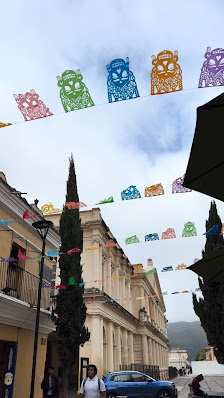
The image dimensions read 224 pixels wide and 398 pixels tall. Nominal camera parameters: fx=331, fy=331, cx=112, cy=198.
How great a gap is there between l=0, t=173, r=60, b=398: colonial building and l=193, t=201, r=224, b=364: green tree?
29.6 feet

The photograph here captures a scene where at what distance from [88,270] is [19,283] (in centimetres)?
1220

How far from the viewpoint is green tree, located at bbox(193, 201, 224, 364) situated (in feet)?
54.2

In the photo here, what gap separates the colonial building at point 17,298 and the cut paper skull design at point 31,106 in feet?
9.60

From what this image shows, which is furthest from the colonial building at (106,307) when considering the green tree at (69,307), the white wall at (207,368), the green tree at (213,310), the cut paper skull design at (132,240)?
the white wall at (207,368)

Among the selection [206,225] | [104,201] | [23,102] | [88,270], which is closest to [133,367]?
[88,270]

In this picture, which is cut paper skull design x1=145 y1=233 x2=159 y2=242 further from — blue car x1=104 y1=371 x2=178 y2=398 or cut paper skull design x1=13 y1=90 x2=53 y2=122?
cut paper skull design x1=13 y1=90 x2=53 y2=122

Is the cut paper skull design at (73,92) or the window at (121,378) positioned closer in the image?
the cut paper skull design at (73,92)

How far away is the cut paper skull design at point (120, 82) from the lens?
650 centimetres

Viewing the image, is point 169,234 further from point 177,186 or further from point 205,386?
point 205,386

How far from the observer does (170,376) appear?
1543 inches

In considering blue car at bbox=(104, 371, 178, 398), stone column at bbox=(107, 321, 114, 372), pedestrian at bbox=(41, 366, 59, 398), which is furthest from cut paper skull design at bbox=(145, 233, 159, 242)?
stone column at bbox=(107, 321, 114, 372)

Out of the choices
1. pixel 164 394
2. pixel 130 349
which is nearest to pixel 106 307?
pixel 164 394

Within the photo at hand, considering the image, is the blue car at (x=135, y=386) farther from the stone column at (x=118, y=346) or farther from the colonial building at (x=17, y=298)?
the stone column at (x=118, y=346)

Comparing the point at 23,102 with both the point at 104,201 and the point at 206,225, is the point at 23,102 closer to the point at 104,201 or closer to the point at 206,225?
the point at 104,201
